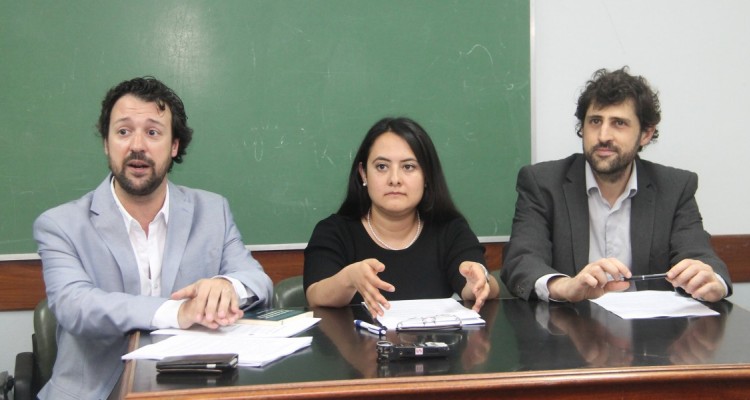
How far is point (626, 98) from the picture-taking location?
2758 mm

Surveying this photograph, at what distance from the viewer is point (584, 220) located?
104 inches

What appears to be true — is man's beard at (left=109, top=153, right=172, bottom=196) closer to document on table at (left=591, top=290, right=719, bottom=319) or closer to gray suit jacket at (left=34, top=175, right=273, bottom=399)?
gray suit jacket at (left=34, top=175, right=273, bottom=399)

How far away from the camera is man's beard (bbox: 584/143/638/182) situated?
2.66 m

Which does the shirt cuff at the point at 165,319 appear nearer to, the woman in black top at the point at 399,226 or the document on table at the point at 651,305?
the woman in black top at the point at 399,226

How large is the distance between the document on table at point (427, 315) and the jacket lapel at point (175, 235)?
2.30ft

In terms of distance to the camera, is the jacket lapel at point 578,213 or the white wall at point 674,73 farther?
→ the white wall at point 674,73

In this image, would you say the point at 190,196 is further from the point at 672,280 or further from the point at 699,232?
the point at 699,232

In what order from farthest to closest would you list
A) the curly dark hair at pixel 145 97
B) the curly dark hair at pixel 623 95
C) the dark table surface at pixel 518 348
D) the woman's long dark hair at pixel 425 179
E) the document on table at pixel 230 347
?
the curly dark hair at pixel 623 95
the woman's long dark hair at pixel 425 179
the curly dark hair at pixel 145 97
the document on table at pixel 230 347
the dark table surface at pixel 518 348

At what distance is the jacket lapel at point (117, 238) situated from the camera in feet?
7.13

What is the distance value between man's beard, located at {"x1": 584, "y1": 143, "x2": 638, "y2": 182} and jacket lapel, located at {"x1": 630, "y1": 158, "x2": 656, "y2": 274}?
9 cm

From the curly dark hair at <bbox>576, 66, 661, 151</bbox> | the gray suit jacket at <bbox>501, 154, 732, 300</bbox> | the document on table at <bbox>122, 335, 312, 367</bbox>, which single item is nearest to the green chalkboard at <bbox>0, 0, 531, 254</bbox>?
the curly dark hair at <bbox>576, 66, 661, 151</bbox>

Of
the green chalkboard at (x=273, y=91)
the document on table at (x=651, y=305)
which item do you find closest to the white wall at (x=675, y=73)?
the green chalkboard at (x=273, y=91)

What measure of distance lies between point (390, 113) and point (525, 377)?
197 centimetres

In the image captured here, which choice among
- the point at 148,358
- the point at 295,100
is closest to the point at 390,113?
the point at 295,100
